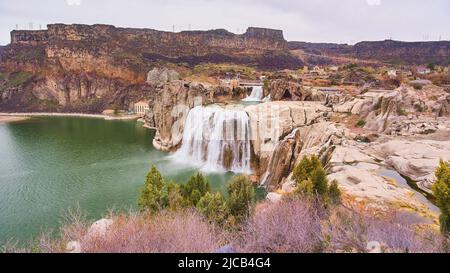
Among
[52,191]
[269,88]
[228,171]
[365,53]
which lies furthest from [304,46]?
[52,191]

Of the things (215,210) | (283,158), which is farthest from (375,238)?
(283,158)

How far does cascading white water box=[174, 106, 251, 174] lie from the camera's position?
30656 millimetres

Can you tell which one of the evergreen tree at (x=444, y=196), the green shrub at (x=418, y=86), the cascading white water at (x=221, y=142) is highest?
the green shrub at (x=418, y=86)

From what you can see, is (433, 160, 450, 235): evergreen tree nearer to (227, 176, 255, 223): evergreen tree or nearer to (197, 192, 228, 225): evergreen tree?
(227, 176, 255, 223): evergreen tree

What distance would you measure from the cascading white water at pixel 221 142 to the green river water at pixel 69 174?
2.09 meters

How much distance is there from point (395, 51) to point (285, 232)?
422ft

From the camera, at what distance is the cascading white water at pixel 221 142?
101 feet

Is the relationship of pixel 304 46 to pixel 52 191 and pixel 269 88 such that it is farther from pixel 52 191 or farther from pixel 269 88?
pixel 52 191

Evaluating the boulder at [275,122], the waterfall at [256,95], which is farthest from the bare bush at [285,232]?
the waterfall at [256,95]

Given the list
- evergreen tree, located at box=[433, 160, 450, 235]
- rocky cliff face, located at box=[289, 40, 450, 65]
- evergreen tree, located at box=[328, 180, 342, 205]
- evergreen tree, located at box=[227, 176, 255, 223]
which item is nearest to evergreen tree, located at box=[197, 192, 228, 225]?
evergreen tree, located at box=[227, 176, 255, 223]

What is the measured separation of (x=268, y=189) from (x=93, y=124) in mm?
55432

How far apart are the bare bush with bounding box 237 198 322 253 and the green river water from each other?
9.28 metres

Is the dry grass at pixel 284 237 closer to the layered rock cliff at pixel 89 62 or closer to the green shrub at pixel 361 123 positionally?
the green shrub at pixel 361 123

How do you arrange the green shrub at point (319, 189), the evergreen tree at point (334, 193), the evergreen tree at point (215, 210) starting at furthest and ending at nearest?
the evergreen tree at point (215, 210), the evergreen tree at point (334, 193), the green shrub at point (319, 189)
